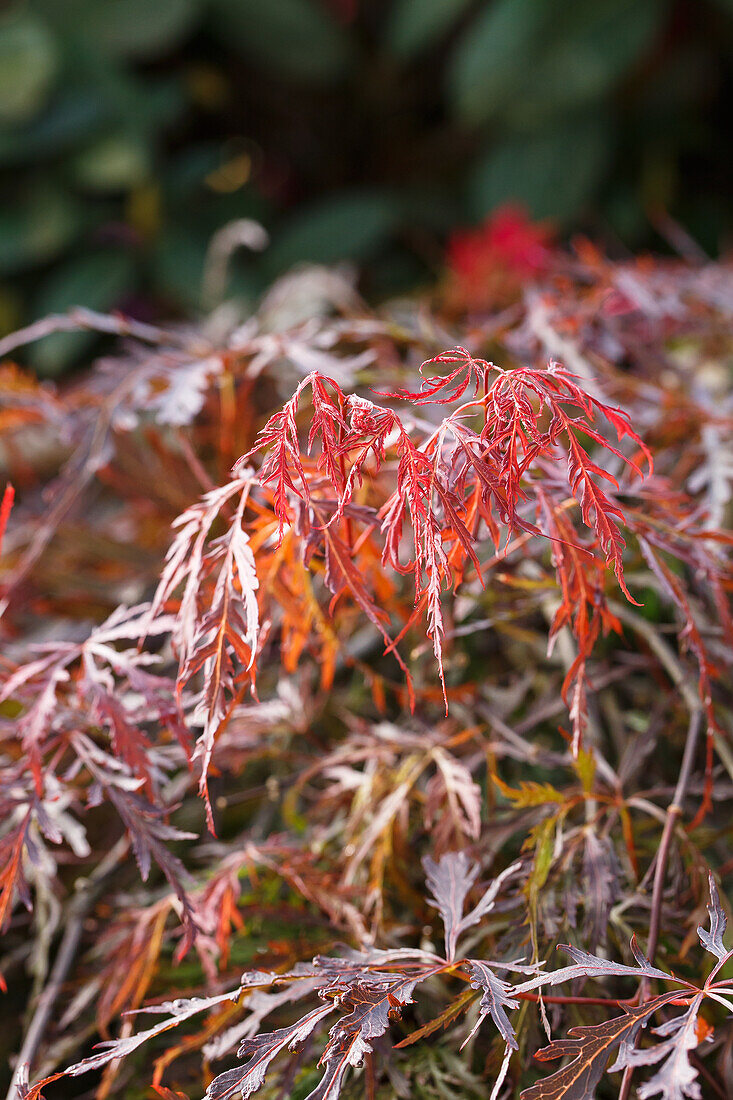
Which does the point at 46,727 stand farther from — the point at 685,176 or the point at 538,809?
the point at 685,176

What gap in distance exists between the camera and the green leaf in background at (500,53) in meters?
1.90

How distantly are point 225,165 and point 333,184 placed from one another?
0.35 meters

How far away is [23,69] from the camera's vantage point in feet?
5.76

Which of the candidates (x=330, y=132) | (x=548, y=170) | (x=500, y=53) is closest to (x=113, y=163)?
(x=330, y=132)

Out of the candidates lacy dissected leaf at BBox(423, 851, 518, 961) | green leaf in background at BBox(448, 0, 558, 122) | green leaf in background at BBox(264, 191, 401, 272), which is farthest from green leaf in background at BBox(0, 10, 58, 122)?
lacy dissected leaf at BBox(423, 851, 518, 961)

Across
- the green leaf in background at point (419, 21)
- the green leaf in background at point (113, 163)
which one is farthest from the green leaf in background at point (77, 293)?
the green leaf in background at point (419, 21)

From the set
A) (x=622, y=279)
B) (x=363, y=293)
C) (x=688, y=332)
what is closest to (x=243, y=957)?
(x=622, y=279)

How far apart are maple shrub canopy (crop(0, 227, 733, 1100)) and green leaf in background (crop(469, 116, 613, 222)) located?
4.97ft

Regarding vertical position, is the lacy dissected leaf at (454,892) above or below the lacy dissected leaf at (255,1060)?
below

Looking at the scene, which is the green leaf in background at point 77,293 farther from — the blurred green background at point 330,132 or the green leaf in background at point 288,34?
the green leaf in background at point 288,34

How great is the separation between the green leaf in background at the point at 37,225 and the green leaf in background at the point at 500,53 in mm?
952

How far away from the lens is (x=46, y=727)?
0.40 meters

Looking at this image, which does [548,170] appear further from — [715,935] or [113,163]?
[715,935]

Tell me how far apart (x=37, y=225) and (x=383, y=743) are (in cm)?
183
